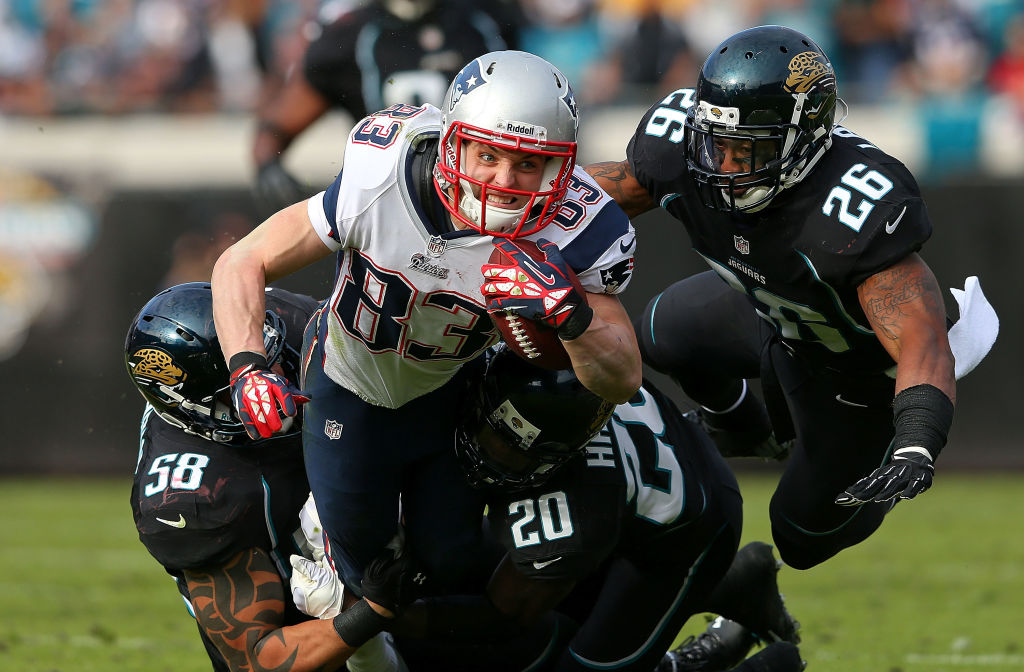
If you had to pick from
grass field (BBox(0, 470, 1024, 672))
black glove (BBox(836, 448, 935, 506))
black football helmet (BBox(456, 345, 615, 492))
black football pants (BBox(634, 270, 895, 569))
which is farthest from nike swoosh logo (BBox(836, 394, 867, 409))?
black glove (BBox(836, 448, 935, 506))

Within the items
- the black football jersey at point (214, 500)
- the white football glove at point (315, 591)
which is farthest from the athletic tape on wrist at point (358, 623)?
the black football jersey at point (214, 500)

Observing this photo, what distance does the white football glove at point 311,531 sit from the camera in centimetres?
461

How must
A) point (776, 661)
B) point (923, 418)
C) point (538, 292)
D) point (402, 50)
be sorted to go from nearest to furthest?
point (538, 292) → point (923, 418) → point (776, 661) → point (402, 50)

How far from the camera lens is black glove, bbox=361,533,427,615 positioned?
4301 millimetres

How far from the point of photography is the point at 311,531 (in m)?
4.62

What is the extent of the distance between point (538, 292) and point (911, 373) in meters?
1.18

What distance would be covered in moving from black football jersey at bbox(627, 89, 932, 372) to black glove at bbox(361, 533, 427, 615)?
1.46 m

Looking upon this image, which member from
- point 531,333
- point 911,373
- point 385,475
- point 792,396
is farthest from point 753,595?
point 531,333

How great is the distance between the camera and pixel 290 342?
4836 mm

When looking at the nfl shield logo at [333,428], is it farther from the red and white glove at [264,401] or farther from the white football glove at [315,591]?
the red and white glove at [264,401]

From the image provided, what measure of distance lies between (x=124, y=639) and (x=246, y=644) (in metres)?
1.96

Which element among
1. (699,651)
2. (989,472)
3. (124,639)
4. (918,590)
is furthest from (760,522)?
(124,639)

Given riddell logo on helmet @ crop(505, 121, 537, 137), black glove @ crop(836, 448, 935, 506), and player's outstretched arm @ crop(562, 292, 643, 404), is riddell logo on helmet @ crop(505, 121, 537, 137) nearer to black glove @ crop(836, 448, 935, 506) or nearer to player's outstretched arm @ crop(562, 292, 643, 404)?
player's outstretched arm @ crop(562, 292, 643, 404)

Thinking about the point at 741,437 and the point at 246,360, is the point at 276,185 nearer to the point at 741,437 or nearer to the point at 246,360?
the point at 741,437
